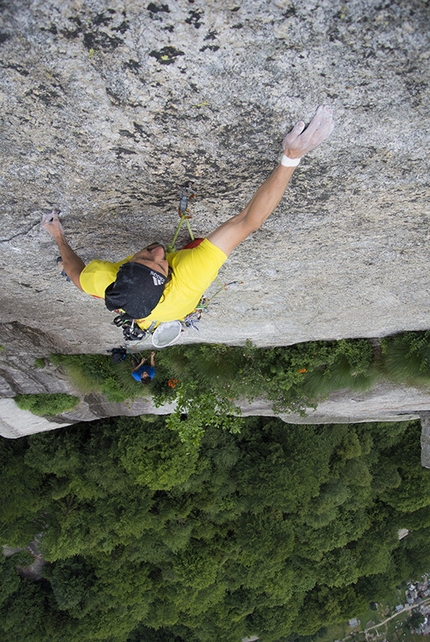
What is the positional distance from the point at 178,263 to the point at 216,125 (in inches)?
38.5

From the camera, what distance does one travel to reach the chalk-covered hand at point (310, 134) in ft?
8.52

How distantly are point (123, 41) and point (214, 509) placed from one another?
38.6 ft

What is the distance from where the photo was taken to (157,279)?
10.1 ft

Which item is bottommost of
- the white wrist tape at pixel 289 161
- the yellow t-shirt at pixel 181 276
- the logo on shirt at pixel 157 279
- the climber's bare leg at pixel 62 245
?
the logo on shirt at pixel 157 279

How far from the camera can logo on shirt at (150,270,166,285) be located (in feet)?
10.0

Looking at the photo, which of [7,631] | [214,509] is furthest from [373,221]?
[7,631]

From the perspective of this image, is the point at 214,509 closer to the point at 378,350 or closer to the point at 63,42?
the point at 378,350

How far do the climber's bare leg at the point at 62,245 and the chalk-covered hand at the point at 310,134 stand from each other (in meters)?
1.83

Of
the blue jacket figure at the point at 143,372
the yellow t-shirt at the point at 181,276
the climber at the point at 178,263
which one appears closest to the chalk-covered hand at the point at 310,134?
the climber at the point at 178,263

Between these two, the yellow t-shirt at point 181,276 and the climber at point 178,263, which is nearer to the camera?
the climber at point 178,263

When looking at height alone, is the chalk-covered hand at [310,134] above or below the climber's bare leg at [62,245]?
below

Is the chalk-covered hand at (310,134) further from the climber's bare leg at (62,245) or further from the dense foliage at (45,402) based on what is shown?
the dense foliage at (45,402)

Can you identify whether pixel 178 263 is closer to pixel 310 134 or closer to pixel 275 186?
pixel 275 186

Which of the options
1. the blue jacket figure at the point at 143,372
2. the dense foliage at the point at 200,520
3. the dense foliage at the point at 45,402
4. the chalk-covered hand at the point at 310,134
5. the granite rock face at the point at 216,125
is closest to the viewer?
the granite rock face at the point at 216,125
